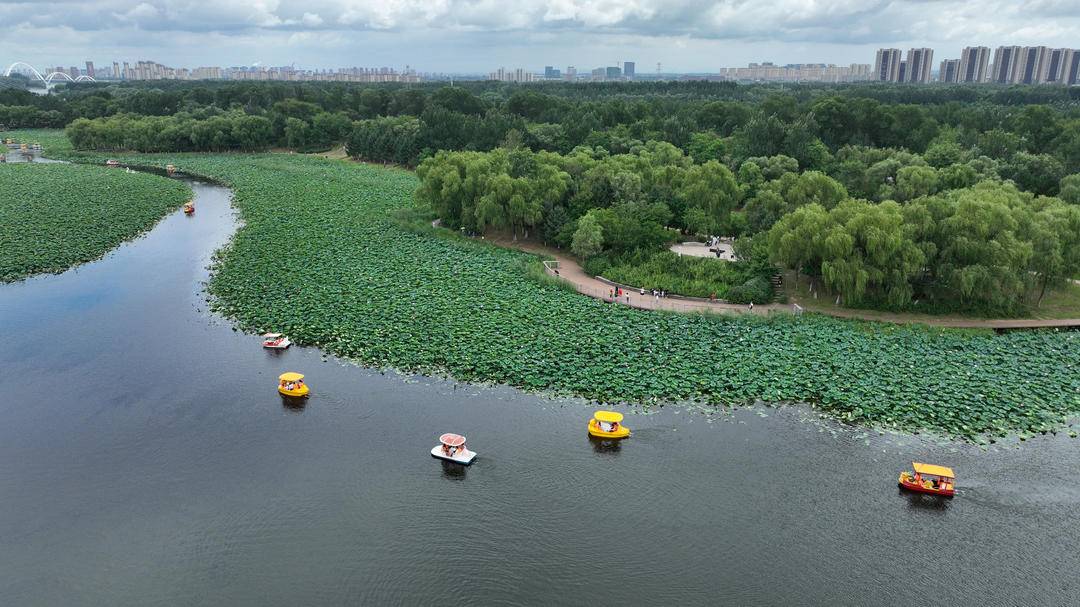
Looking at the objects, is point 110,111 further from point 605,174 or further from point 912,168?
point 912,168

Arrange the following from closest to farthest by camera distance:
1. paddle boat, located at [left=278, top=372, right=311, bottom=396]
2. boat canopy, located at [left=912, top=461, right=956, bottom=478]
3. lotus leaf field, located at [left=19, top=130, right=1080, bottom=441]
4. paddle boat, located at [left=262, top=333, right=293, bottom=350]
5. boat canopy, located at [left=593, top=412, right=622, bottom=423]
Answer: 1. boat canopy, located at [left=912, top=461, right=956, bottom=478]
2. boat canopy, located at [left=593, top=412, right=622, bottom=423]
3. lotus leaf field, located at [left=19, top=130, right=1080, bottom=441]
4. paddle boat, located at [left=278, top=372, right=311, bottom=396]
5. paddle boat, located at [left=262, top=333, right=293, bottom=350]

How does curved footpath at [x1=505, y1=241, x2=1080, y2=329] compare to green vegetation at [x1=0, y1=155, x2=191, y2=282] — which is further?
green vegetation at [x1=0, y1=155, x2=191, y2=282]

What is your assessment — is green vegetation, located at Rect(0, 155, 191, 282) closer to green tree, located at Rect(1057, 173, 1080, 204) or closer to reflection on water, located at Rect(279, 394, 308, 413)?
reflection on water, located at Rect(279, 394, 308, 413)

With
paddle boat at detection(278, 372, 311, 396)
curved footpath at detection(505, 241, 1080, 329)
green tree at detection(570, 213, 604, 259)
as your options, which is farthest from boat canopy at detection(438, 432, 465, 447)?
green tree at detection(570, 213, 604, 259)

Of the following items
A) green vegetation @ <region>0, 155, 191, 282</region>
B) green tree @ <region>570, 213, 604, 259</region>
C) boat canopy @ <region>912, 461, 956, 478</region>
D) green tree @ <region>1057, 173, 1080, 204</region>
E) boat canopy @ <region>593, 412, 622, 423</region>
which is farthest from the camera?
green tree @ <region>1057, 173, 1080, 204</region>

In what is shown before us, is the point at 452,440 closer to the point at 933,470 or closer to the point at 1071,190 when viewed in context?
the point at 933,470

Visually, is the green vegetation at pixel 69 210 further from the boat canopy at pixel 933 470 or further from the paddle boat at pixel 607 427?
the boat canopy at pixel 933 470

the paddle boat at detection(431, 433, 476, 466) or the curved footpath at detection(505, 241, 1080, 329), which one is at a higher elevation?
the curved footpath at detection(505, 241, 1080, 329)
